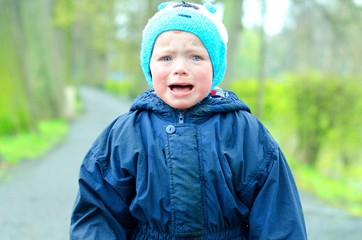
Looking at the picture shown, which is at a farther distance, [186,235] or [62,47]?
[62,47]

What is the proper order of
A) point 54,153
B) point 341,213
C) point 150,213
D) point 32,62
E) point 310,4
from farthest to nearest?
point 32,62 → point 310,4 → point 54,153 → point 341,213 → point 150,213

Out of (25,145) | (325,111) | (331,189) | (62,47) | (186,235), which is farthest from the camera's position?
(62,47)

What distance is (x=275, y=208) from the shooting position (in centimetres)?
231

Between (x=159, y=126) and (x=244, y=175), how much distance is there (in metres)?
0.38

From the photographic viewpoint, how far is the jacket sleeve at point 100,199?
234 centimetres

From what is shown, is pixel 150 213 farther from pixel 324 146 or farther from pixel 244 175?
pixel 324 146

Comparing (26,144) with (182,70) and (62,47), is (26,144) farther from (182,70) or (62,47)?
(62,47)

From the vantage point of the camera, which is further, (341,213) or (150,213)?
(341,213)

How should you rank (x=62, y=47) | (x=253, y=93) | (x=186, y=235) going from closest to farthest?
(x=186, y=235), (x=253, y=93), (x=62, y=47)

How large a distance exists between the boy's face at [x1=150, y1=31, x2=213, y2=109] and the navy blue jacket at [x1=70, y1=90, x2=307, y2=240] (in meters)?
0.07

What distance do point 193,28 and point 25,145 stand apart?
10.0 metres

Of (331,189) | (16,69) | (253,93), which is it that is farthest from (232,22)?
(253,93)

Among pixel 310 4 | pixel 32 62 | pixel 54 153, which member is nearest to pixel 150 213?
pixel 54 153

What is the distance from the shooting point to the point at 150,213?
89.7 inches
